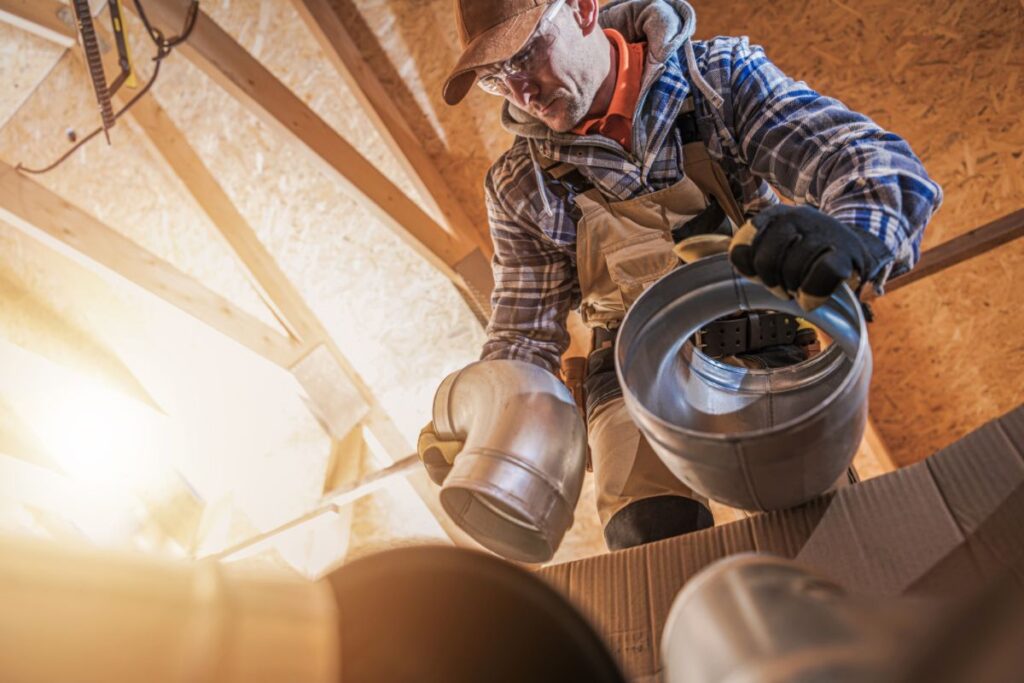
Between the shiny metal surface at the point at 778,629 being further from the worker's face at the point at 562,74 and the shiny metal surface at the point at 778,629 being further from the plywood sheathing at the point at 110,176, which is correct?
the plywood sheathing at the point at 110,176

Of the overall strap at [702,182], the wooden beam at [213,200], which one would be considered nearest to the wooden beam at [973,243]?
the overall strap at [702,182]

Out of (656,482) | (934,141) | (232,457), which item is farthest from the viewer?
(232,457)

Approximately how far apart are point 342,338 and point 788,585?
292 centimetres

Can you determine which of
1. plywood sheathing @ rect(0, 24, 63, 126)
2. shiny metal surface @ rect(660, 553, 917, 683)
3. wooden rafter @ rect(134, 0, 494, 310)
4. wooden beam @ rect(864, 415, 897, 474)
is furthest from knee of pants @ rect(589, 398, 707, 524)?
plywood sheathing @ rect(0, 24, 63, 126)

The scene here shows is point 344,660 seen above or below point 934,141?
above

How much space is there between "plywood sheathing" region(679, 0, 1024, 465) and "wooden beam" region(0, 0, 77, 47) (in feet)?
6.87

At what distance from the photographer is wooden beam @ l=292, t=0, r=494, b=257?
8.96ft

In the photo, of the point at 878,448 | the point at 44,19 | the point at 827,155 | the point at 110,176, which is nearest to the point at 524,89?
the point at 827,155

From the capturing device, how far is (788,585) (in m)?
0.54

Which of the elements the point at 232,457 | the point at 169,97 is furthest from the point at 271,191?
the point at 232,457

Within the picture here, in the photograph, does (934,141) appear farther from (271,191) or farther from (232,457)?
(232,457)

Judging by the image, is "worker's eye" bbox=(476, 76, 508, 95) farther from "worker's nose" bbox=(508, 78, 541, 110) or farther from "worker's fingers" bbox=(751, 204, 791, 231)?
"worker's fingers" bbox=(751, 204, 791, 231)

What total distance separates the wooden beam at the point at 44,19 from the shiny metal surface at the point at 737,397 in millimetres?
2722

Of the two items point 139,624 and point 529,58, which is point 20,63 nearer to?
point 529,58
